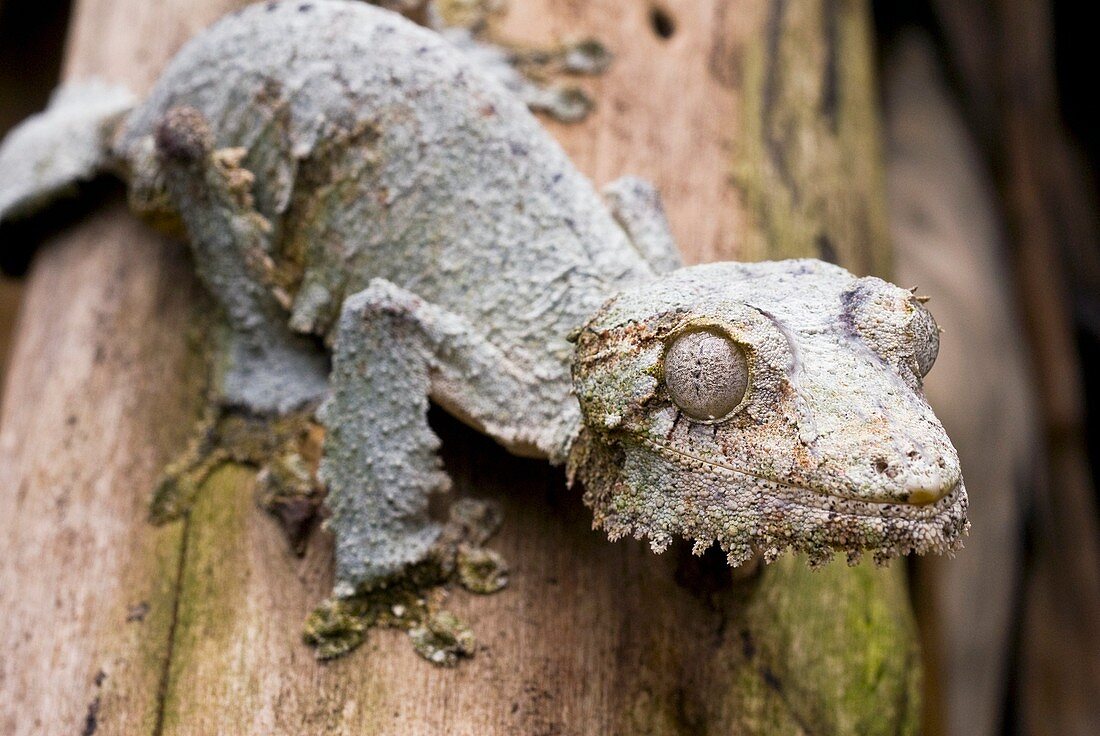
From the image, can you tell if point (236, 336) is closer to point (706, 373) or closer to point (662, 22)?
point (706, 373)

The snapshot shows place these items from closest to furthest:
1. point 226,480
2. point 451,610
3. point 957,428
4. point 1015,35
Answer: point 451,610 < point 226,480 < point 957,428 < point 1015,35

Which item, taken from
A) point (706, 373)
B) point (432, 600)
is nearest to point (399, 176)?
point (432, 600)

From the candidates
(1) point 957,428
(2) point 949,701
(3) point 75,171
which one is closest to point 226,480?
(3) point 75,171

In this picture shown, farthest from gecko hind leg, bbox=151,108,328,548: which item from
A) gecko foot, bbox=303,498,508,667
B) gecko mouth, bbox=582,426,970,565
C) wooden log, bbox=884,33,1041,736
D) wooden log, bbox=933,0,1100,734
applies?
wooden log, bbox=933,0,1100,734

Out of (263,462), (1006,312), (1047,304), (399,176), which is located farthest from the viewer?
(1047,304)

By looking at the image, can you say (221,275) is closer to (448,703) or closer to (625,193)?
(625,193)

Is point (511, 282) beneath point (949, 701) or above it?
above
